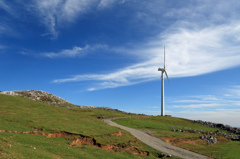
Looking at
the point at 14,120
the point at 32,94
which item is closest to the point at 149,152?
the point at 14,120

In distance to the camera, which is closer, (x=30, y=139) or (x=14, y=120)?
(x=30, y=139)

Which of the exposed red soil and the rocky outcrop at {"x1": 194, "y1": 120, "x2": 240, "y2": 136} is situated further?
the rocky outcrop at {"x1": 194, "y1": 120, "x2": 240, "y2": 136}

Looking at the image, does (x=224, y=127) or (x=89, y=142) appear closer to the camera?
(x=89, y=142)

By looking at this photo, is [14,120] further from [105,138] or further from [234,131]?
[234,131]

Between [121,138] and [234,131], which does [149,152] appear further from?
[234,131]

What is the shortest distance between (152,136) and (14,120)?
131 ft

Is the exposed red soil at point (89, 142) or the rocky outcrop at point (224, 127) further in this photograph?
the rocky outcrop at point (224, 127)

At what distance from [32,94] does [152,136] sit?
91.4 meters

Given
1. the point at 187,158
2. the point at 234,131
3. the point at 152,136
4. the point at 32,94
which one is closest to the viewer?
the point at 187,158

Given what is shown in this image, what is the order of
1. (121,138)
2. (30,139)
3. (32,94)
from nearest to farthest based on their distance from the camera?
(30,139)
(121,138)
(32,94)

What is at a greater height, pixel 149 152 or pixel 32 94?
pixel 32 94

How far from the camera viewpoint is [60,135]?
42250 millimetres

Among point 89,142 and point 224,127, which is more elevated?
point 224,127

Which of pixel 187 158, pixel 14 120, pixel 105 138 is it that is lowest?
pixel 187 158
